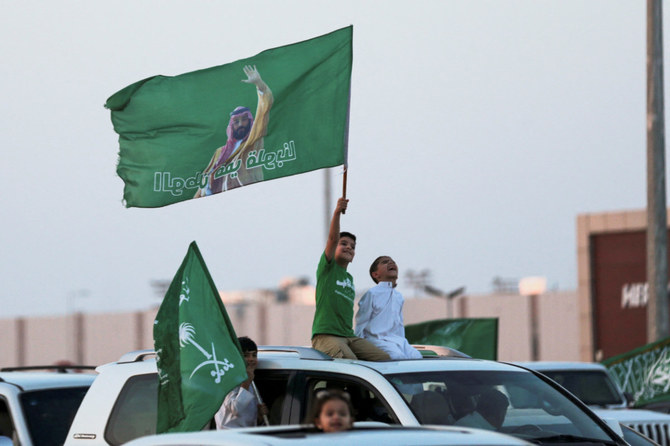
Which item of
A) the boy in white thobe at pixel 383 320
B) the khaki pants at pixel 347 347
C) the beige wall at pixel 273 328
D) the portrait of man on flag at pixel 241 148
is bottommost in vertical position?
the beige wall at pixel 273 328

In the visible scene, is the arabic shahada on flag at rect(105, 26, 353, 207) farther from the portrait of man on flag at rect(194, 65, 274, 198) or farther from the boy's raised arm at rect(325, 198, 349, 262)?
the boy's raised arm at rect(325, 198, 349, 262)

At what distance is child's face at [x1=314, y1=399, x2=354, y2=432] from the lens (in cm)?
529

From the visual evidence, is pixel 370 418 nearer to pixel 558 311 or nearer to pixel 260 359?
pixel 260 359

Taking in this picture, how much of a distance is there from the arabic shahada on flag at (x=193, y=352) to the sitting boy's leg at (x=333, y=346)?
30.7 inches

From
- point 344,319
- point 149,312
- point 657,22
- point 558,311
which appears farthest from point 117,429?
point 149,312

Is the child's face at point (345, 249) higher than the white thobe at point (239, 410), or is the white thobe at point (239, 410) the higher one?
the child's face at point (345, 249)

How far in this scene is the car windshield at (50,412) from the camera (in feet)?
33.3

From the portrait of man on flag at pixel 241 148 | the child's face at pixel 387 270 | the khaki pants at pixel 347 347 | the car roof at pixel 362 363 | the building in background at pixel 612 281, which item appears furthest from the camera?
the building in background at pixel 612 281

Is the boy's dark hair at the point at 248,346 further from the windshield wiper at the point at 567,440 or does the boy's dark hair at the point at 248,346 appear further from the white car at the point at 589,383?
the white car at the point at 589,383

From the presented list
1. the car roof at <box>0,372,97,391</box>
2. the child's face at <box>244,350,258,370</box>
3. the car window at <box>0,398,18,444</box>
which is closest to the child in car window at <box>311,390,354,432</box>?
the child's face at <box>244,350,258,370</box>

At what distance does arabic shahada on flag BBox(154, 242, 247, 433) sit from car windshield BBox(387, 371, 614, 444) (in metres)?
1.11

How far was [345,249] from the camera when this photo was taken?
9.11 meters

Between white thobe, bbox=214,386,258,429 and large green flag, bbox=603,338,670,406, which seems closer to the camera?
white thobe, bbox=214,386,258,429

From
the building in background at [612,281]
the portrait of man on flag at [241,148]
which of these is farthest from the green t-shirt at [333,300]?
the building in background at [612,281]
